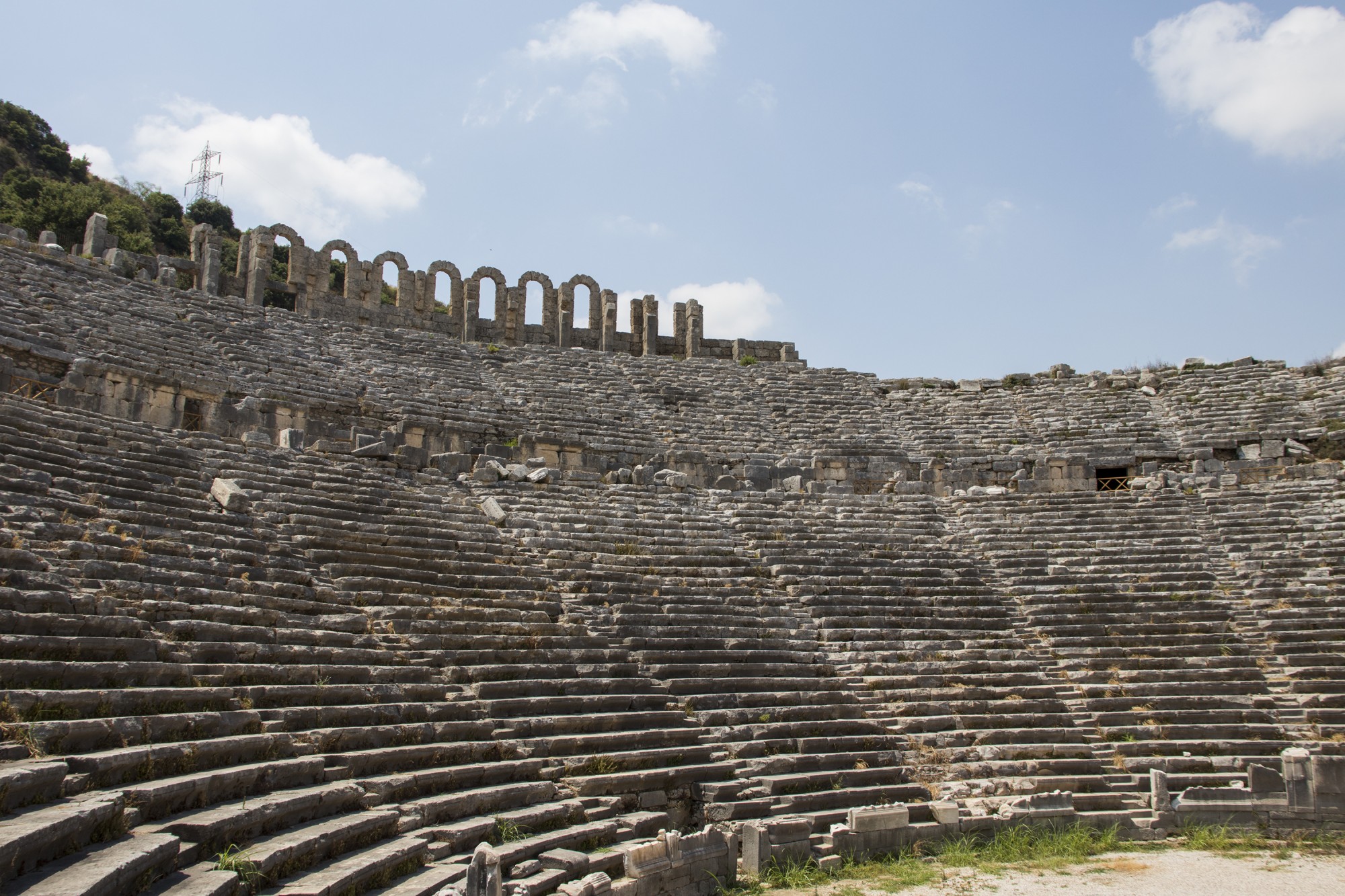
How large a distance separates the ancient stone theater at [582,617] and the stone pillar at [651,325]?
592cm

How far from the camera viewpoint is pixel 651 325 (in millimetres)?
29797

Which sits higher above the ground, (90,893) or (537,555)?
(537,555)

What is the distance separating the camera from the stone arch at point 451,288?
92.6 feet

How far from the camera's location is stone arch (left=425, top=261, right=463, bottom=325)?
28234 millimetres

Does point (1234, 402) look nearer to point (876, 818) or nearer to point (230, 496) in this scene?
point (876, 818)

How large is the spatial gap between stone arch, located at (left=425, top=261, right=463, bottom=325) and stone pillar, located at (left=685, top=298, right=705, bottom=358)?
7078 mm

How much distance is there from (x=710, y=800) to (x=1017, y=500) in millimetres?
11619

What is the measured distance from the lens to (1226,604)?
48.5ft

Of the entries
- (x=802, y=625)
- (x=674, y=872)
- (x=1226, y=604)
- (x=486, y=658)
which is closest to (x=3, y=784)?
(x=674, y=872)

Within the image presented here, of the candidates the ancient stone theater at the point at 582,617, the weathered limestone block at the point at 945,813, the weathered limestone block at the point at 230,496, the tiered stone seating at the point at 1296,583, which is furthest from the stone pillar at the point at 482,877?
the tiered stone seating at the point at 1296,583

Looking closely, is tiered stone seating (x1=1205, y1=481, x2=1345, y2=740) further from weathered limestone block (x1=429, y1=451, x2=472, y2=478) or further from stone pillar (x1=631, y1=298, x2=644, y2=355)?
stone pillar (x1=631, y1=298, x2=644, y2=355)

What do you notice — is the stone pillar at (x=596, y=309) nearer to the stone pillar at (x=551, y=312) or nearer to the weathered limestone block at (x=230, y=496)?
the stone pillar at (x=551, y=312)

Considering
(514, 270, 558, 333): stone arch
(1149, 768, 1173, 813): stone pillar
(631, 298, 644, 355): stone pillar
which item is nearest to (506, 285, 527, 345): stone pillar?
(514, 270, 558, 333): stone arch

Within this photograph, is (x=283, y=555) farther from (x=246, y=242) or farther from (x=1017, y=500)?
(x=246, y=242)
